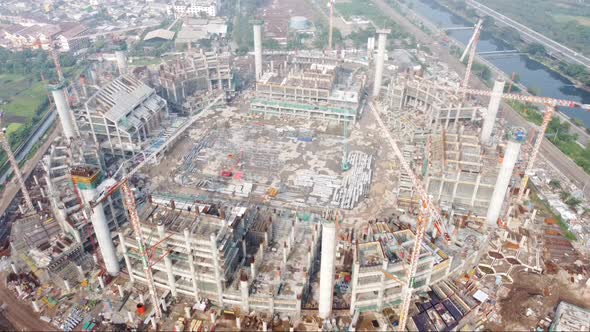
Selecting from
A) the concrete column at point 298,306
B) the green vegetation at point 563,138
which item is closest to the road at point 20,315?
the concrete column at point 298,306

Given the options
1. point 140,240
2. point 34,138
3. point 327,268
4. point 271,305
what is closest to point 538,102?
point 327,268

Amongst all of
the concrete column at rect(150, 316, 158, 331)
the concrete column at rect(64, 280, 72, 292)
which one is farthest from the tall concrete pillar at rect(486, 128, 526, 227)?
the concrete column at rect(64, 280, 72, 292)

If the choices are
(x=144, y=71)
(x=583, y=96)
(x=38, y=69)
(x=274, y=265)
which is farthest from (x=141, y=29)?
(x=583, y=96)

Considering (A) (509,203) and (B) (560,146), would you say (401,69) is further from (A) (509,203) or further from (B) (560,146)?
(A) (509,203)

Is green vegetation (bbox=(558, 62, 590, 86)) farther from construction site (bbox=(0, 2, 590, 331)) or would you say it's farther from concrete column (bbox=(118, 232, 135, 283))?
concrete column (bbox=(118, 232, 135, 283))

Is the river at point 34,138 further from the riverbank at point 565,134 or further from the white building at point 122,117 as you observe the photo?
the riverbank at point 565,134

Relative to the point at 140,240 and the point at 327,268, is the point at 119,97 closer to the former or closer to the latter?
the point at 140,240
